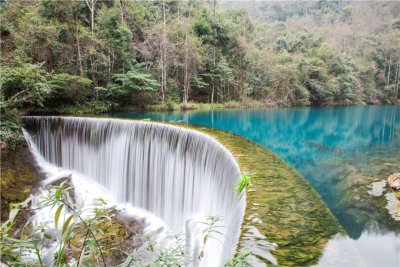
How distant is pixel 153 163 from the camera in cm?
832

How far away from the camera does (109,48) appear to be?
16000 millimetres

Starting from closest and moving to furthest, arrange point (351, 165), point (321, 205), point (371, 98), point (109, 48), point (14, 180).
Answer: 1. point (321, 205)
2. point (14, 180)
3. point (351, 165)
4. point (109, 48)
5. point (371, 98)

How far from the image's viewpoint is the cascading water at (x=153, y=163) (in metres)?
5.68

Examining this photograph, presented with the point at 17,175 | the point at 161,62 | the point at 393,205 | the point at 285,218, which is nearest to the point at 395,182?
the point at 393,205

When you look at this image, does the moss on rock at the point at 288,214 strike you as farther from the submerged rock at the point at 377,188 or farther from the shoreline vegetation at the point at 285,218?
the submerged rock at the point at 377,188

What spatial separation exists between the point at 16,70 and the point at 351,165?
37.0 feet

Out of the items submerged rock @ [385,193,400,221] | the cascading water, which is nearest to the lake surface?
submerged rock @ [385,193,400,221]

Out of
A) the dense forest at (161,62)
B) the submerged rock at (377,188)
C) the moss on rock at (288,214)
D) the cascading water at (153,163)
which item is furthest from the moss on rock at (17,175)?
the submerged rock at (377,188)

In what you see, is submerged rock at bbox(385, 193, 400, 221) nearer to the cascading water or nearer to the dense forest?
the cascading water

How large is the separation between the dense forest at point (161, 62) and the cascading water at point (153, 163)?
6.01 ft

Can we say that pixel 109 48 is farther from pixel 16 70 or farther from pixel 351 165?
pixel 351 165

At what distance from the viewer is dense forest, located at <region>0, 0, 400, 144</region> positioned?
1257 cm

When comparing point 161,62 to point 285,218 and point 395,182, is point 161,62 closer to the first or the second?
point 395,182

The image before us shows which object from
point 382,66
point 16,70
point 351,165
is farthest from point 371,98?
point 16,70
